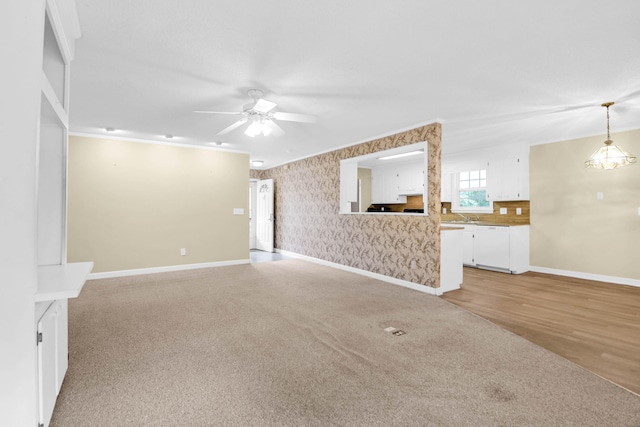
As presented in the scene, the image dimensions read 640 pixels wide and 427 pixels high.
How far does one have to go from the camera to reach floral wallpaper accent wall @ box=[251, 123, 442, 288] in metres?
4.39

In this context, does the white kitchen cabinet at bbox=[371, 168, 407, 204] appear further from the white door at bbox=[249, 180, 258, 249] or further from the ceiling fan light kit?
the ceiling fan light kit

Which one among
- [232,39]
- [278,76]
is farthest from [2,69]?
[278,76]

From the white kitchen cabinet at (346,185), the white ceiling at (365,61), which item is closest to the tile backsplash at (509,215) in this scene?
the white ceiling at (365,61)

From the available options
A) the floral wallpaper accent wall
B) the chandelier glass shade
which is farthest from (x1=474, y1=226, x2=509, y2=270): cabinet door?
the chandelier glass shade

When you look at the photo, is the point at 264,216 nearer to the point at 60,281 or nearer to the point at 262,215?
the point at 262,215

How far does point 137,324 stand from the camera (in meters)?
3.20

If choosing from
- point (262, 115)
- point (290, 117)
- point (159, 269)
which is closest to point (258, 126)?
point (262, 115)

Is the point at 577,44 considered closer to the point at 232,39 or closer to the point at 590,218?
the point at 232,39

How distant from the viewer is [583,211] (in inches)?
211

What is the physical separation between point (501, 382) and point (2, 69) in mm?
3007

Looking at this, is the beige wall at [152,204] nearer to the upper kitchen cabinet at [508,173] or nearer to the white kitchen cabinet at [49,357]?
the white kitchen cabinet at [49,357]

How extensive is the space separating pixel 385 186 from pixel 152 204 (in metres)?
5.56

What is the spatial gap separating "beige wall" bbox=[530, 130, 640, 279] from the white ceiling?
0.91 meters

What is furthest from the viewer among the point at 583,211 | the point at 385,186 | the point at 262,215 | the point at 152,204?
the point at 262,215
